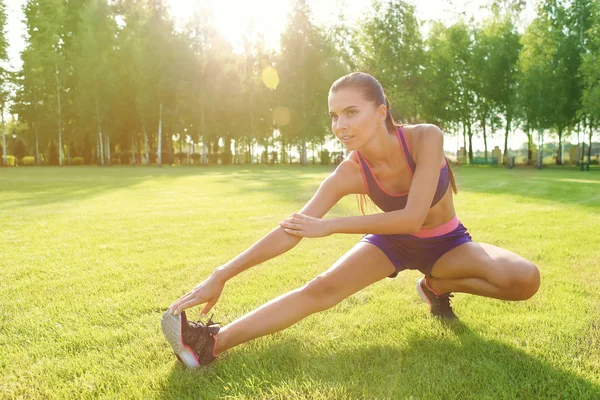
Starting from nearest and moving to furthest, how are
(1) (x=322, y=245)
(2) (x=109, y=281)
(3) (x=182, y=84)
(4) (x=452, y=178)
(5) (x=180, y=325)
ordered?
(5) (x=180, y=325) < (4) (x=452, y=178) < (2) (x=109, y=281) < (1) (x=322, y=245) < (3) (x=182, y=84)

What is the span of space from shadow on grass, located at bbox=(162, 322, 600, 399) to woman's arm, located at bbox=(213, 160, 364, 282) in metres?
0.58

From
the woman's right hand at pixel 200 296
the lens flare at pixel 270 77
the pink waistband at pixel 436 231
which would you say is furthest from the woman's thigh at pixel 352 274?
the lens flare at pixel 270 77

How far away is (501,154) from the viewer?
152 ft

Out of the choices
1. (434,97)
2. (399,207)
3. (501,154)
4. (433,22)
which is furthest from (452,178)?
(433,22)

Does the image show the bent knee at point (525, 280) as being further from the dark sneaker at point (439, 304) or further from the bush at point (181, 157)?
the bush at point (181, 157)

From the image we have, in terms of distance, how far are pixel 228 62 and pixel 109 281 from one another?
1679 inches

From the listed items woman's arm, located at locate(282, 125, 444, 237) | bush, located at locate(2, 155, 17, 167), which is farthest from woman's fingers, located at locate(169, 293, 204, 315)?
bush, located at locate(2, 155, 17, 167)

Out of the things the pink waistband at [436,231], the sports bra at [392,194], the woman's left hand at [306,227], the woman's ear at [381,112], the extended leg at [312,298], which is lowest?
A: the extended leg at [312,298]

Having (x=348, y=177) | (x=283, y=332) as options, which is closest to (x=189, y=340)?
(x=283, y=332)

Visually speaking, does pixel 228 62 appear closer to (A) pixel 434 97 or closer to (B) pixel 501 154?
(A) pixel 434 97

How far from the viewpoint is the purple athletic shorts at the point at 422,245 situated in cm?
316

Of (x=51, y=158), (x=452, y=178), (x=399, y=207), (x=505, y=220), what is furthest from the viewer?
(x=51, y=158)

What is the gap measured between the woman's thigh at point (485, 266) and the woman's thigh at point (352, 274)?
0.39 m

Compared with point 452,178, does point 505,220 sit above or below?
below
